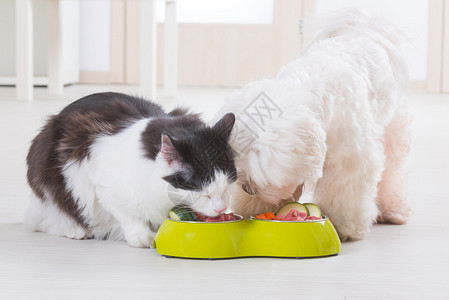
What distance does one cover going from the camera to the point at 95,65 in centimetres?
703

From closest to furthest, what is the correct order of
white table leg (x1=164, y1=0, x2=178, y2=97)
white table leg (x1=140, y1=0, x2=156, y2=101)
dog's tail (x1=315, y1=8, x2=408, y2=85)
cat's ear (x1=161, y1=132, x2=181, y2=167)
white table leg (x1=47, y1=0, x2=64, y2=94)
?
1. cat's ear (x1=161, y1=132, x2=181, y2=167)
2. dog's tail (x1=315, y1=8, x2=408, y2=85)
3. white table leg (x1=140, y1=0, x2=156, y2=101)
4. white table leg (x1=164, y1=0, x2=178, y2=97)
5. white table leg (x1=47, y1=0, x2=64, y2=94)

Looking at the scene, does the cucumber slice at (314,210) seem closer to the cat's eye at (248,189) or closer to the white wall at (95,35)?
the cat's eye at (248,189)

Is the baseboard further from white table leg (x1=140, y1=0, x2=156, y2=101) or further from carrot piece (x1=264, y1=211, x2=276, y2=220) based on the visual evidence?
carrot piece (x1=264, y1=211, x2=276, y2=220)

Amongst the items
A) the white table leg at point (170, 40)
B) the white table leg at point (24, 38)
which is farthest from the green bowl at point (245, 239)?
the white table leg at point (170, 40)

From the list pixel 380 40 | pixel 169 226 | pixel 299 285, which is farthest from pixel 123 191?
pixel 380 40

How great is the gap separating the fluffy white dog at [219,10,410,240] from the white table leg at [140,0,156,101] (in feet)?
9.44

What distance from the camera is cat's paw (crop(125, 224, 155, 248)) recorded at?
167cm

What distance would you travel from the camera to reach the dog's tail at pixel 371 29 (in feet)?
6.67

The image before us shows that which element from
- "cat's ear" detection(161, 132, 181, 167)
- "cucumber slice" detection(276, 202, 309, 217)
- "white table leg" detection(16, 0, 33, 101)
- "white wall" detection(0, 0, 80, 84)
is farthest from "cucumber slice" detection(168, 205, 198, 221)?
"white wall" detection(0, 0, 80, 84)

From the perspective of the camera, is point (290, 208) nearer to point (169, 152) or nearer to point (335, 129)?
point (335, 129)

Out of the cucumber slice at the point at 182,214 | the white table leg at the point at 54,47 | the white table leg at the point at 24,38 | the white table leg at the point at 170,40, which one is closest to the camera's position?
the cucumber slice at the point at 182,214

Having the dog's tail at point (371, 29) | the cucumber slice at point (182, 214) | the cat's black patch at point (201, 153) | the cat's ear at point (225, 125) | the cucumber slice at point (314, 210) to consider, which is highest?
the dog's tail at point (371, 29)

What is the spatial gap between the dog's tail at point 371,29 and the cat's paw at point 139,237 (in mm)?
852

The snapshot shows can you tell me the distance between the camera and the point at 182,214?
158 centimetres
